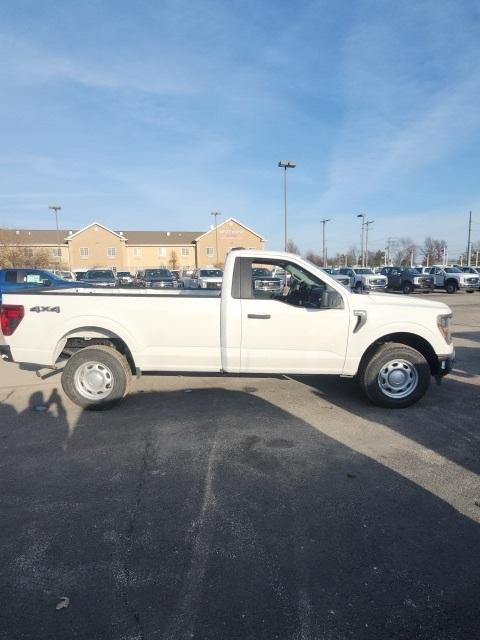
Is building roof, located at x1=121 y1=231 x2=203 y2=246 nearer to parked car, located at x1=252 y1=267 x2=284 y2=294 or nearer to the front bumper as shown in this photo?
parked car, located at x1=252 y1=267 x2=284 y2=294

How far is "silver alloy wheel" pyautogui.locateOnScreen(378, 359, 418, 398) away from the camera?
5023 millimetres

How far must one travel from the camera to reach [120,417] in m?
4.91

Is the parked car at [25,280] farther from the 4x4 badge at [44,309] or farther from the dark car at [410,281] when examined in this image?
the dark car at [410,281]

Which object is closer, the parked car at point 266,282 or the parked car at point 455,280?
the parked car at point 266,282

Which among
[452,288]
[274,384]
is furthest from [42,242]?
[274,384]

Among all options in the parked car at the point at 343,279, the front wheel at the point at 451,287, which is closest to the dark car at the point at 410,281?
the front wheel at the point at 451,287

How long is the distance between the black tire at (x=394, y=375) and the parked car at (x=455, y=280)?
1054 inches

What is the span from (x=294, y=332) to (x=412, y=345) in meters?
1.71

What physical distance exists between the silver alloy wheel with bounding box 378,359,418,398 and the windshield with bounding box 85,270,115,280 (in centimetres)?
2286

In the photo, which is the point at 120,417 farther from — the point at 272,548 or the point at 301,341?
the point at 272,548

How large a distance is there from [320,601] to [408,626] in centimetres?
46

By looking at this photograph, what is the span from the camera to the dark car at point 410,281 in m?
29.1

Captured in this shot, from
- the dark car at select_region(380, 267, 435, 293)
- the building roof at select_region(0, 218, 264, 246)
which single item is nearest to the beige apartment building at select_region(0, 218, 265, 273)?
the building roof at select_region(0, 218, 264, 246)

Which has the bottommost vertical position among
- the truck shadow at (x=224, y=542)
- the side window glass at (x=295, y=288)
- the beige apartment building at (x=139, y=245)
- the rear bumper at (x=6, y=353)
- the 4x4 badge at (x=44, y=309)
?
the truck shadow at (x=224, y=542)
